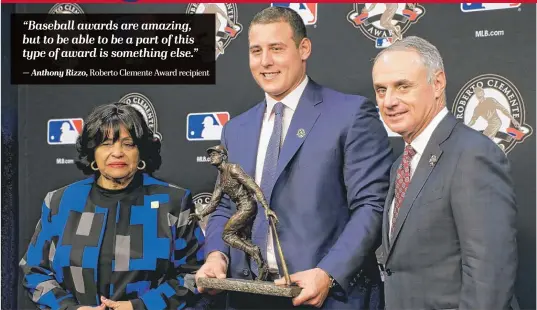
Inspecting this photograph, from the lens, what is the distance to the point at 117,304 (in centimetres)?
355

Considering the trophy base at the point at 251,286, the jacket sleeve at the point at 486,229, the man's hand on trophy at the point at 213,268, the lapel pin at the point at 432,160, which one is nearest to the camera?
the jacket sleeve at the point at 486,229

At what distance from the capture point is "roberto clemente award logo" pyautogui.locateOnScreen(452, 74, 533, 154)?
11.0ft

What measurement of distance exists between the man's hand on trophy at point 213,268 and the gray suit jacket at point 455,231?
79 cm

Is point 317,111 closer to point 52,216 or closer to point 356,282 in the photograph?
point 356,282

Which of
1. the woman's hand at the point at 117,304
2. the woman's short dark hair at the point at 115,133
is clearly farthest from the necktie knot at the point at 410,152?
the woman's hand at the point at 117,304

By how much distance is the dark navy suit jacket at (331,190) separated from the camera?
10.0 feet

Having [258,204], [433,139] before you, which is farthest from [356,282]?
[433,139]

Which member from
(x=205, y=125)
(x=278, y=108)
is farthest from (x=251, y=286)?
(x=205, y=125)

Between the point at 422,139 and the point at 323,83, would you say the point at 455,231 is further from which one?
the point at 323,83

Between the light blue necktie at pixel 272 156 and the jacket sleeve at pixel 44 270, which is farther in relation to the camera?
the jacket sleeve at pixel 44 270

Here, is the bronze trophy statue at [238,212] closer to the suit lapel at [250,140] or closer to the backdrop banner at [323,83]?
the suit lapel at [250,140]

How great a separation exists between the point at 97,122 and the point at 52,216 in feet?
1.89

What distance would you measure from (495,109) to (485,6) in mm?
504

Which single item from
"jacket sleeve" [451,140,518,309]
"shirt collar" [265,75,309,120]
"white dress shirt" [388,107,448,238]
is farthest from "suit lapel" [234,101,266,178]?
"jacket sleeve" [451,140,518,309]
